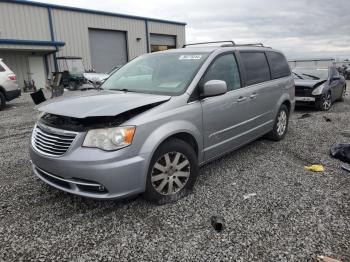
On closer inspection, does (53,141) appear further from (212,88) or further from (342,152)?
(342,152)

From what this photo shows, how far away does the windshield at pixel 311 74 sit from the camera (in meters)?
10.2

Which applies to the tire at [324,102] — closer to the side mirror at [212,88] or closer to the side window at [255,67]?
the side window at [255,67]

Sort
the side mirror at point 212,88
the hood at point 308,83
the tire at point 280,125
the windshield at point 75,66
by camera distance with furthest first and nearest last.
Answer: the windshield at point 75,66 < the hood at point 308,83 < the tire at point 280,125 < the side mirror at point 212,88

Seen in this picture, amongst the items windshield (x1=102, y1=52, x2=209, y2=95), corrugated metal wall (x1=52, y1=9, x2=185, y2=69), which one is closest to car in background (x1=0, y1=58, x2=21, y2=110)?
windshield (x1=102, y1=52, x2=209, y2=95)

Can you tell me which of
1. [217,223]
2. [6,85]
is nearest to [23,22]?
[6,85]

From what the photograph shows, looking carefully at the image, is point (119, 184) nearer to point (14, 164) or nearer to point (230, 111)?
point (230, 111)

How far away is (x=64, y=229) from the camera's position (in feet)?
9.61

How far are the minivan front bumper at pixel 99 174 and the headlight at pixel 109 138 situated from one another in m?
0.07

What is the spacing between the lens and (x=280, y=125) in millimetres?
5867

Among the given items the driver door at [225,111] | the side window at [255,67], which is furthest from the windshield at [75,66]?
the driver door at [225,111]

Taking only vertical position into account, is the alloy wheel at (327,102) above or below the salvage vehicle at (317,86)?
below

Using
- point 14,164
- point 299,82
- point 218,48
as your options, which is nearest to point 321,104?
point 299,82

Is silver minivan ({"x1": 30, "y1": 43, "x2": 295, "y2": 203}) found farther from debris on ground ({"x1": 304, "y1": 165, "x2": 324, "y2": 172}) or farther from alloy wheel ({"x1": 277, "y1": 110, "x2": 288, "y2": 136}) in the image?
alloy wheel ({"x1": 277, "y1": 110, "x2": 288, "y2": 136})

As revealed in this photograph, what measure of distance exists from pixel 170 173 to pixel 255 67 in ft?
8.58
